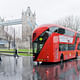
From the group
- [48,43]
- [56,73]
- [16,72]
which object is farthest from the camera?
[48,43]

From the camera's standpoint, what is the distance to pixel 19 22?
90.7 metres

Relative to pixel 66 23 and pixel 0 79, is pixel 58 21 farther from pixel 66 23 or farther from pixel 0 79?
pixel 0 79

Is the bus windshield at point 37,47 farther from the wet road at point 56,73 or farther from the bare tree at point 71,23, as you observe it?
the bare tree at point 71,23

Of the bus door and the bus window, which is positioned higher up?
the bus window

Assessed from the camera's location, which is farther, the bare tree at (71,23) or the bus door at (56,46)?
the bare tree at (71,23)

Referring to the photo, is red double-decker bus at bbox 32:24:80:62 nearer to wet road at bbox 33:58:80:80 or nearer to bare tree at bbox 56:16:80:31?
wet road at bbox 33:58:80:80

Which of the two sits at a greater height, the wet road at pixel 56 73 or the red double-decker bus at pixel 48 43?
the red double-decker bus at pixel 48 43

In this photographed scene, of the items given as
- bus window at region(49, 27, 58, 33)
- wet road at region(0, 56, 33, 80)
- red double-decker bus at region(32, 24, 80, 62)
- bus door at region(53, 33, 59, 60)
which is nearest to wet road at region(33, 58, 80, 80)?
wet road at region(0, 56, 33, 80)

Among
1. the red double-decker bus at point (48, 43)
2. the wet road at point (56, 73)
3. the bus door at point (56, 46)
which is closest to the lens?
the wet road at point (56, 73)

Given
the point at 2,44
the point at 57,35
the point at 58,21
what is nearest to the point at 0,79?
the point at 57,35

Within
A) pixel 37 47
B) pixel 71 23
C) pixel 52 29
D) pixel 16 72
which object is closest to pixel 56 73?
pixel 16 72

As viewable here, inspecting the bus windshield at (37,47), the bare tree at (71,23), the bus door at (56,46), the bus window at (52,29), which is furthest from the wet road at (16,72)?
the bare tree at (71,23)

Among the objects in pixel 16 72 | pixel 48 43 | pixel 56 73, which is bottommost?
pixel 16 72

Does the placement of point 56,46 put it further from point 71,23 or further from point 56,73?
point 71,23
